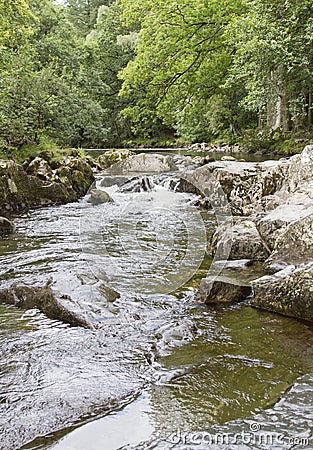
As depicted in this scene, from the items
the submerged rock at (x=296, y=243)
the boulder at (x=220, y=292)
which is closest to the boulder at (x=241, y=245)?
the submerged rock at (x=296, y=243)

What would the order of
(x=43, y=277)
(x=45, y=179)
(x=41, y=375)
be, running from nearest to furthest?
(x=41, y=375) → (x=43, y=277) → (x=45, y=179)

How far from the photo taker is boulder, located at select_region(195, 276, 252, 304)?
171 inches

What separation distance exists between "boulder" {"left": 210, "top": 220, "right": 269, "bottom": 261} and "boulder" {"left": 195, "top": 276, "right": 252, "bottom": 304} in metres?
1.07

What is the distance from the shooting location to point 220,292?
437cm

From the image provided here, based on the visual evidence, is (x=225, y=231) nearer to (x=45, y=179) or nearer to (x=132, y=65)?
(x=45, y=179)

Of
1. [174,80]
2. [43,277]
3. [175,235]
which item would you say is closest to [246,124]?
[174,80]

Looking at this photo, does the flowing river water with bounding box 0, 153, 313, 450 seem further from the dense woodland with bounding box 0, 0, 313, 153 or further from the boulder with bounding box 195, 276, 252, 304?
the dense woodland with bounding box 0, 0, 313, 153

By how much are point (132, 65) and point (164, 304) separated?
12.4 metres

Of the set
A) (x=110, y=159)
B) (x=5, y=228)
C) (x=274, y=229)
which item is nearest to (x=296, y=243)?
(x=274, y=229)

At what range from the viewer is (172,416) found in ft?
7.98

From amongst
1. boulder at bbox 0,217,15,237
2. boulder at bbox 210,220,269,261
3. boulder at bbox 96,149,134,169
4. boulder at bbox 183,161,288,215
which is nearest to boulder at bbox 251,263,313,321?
boulder at bbox 210,220,269,261

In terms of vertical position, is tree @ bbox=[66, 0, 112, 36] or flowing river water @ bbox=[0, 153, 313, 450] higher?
tree @ bbox=[66, 0, 112, 36]

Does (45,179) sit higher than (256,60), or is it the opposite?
(256,60)

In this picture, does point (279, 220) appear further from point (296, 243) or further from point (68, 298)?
point (68, 298)
